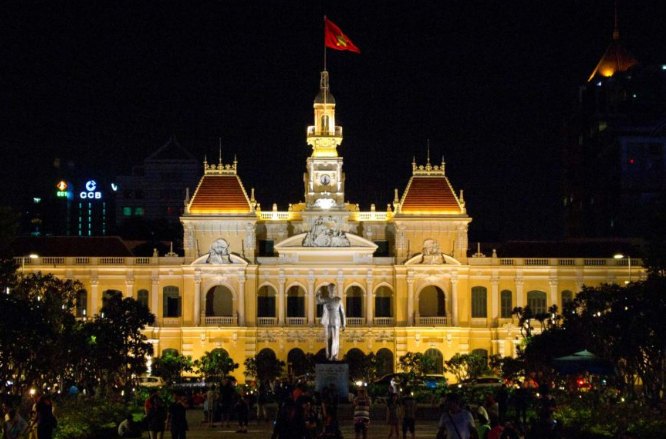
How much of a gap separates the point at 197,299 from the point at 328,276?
9183mm

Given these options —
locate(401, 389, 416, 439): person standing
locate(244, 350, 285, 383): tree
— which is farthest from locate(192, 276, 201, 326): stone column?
locate(401, 389, 416, 439): person standing

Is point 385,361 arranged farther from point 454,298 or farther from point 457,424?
point 457,424

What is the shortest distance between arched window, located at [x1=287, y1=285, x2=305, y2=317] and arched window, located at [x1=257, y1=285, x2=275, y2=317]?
1132mm

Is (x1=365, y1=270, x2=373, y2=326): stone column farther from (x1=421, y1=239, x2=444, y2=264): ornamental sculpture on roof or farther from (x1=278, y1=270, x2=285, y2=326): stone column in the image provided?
(x1=278, y1=270, x2=285, y2=326): stone column

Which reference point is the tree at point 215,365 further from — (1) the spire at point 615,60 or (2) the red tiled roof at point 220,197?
(1) the spire at point 615,60

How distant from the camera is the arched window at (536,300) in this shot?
102 m

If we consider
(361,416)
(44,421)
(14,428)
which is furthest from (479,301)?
(14,428)

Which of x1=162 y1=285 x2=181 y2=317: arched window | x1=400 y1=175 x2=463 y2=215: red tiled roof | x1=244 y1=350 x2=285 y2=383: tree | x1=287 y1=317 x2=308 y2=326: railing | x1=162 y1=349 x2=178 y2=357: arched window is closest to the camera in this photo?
x1=244 y1=350 x2=285 y2=383: tree

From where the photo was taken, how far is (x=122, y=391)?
71.2 metres

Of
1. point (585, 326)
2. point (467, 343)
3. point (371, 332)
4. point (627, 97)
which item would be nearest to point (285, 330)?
point (371, 332)

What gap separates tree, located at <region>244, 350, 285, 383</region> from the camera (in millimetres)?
93625

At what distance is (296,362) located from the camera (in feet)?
319

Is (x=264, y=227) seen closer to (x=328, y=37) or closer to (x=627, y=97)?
(x=328, y=37)

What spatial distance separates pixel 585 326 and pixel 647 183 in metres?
56.9
